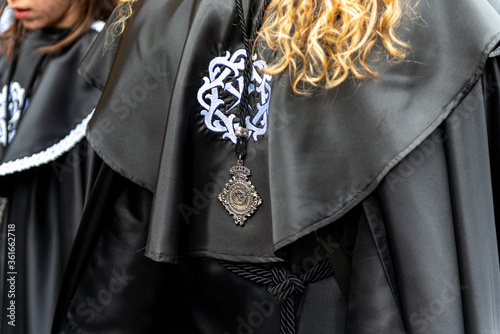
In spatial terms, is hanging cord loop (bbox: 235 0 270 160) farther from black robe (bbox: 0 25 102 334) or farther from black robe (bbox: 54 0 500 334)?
black robe (bbox: 0 25 102 334)

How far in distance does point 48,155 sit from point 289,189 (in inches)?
28.6

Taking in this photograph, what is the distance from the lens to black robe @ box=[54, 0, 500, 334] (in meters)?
0.84

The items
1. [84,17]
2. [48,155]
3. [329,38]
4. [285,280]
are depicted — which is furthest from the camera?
[84,17]

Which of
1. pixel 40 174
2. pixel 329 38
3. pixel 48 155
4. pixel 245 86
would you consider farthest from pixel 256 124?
pixel 40 174

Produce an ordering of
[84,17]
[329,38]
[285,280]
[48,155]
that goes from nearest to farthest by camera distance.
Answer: [329,38] < [285,280] < [48,155] < [84,17]

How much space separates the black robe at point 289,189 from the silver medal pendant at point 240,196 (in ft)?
0.05

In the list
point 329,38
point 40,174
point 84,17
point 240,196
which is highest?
point 329,38

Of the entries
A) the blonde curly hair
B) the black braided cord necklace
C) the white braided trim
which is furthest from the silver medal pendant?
the white braided trim

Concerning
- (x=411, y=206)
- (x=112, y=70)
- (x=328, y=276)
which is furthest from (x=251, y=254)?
(x=112, y=70)

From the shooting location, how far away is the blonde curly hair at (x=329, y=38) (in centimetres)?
85

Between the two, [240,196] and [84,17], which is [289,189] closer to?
[240,196]

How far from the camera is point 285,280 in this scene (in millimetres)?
981

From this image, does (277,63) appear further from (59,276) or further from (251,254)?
(59,276)

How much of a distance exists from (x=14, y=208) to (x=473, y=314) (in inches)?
45.3
